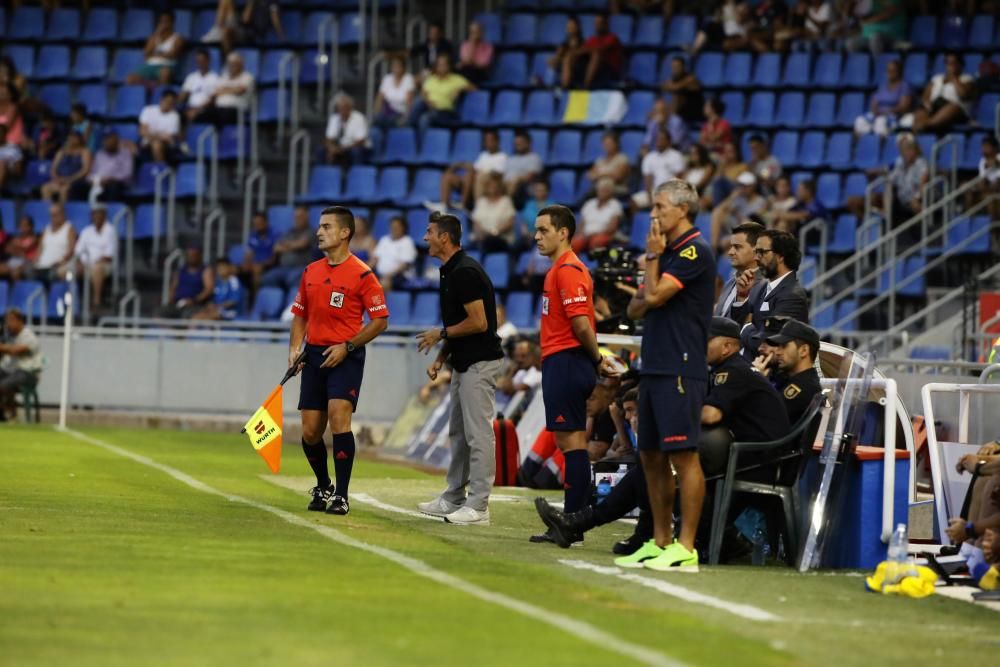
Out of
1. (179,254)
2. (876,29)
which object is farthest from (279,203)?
(876,29)

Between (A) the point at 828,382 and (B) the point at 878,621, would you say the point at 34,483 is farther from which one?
(B) the point at 878,621

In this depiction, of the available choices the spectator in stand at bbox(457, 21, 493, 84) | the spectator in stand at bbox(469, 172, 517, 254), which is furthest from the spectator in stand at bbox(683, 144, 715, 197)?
the spectator in stand at bbox(457, 21, 493, 84)

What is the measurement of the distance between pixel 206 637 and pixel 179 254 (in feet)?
64.2

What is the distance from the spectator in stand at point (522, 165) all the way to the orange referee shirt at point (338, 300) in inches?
488

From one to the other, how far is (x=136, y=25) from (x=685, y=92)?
9.97 meters

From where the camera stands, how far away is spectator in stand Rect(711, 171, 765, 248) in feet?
72.8

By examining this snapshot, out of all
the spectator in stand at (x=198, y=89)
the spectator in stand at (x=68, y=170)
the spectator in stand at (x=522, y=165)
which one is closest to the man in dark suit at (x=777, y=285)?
the spectator in stand at (x=522, y=165)

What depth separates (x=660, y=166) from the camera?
23.8 meters

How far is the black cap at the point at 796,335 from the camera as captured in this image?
10719mm

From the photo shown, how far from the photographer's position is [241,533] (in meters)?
10.7

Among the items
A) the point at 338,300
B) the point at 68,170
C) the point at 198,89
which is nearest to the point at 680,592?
the point at 338,300

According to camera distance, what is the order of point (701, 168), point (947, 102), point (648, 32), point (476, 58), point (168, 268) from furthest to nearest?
point (476, 58)
point (648, 32)
point (168, 268)
point (701, 168)
point (947, 102)

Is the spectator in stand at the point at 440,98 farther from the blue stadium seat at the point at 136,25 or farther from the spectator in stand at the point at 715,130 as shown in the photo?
the blue stadium seat at the point at 136,25

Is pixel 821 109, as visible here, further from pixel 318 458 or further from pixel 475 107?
pixel 318 458
